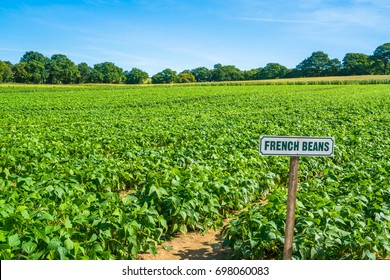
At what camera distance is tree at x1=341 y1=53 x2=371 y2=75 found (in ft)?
378

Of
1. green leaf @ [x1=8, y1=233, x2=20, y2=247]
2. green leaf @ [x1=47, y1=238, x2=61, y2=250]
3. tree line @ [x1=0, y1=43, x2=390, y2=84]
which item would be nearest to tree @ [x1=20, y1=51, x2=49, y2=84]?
tree line @ [x1=0, y1=43, x2=390, y2=84]

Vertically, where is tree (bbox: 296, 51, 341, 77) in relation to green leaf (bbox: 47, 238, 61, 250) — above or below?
above

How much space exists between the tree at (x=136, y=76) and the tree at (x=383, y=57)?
71.7 meters

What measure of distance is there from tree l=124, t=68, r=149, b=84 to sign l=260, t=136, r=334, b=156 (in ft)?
426

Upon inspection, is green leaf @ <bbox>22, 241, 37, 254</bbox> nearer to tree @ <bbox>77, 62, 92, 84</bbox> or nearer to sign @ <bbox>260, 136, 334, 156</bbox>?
sign @ <bbox>260, 136, 334, 156</bbox>

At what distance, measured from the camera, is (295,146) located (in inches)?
170

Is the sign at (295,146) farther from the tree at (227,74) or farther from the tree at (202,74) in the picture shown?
the tree at (202,74)

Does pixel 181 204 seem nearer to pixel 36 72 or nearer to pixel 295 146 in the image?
pixel 295 146

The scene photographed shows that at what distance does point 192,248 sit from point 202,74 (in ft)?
452

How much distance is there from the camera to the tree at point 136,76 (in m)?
A: 132
